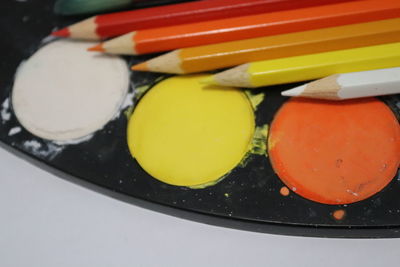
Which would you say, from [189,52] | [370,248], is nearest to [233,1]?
[189,52]

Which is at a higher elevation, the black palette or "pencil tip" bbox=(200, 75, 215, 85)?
"pencil tip" bbox=(200, 75, 215, 85)

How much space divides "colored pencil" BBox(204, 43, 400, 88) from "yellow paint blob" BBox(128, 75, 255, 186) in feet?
0.15

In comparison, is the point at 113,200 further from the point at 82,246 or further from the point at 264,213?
the point at 264,213

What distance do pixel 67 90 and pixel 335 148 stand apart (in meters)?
0.38

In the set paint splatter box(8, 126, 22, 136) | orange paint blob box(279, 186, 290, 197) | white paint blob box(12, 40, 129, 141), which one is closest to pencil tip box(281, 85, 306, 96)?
orange paint blob box(279, 186, 290, 197)

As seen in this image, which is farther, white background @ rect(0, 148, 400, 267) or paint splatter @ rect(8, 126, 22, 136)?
paint splatter @ rect(8, 126, 22, 136)

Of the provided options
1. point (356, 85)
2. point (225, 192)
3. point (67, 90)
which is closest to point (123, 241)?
point (225, 192)

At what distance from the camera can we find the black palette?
1.86 feet

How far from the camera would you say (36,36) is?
0.75 metres

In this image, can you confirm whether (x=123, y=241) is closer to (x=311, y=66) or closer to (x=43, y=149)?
(x=43, y=149)

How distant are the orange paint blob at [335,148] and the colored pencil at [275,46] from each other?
2.9 inches

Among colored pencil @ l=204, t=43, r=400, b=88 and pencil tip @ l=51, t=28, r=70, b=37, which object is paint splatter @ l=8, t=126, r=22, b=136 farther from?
colored pencil @ l=204, t=43, r=400, b=88

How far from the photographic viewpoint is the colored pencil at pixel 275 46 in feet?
2.00

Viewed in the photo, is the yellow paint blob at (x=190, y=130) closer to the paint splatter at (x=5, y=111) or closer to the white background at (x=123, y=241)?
the white background at (x=123, y=241)
